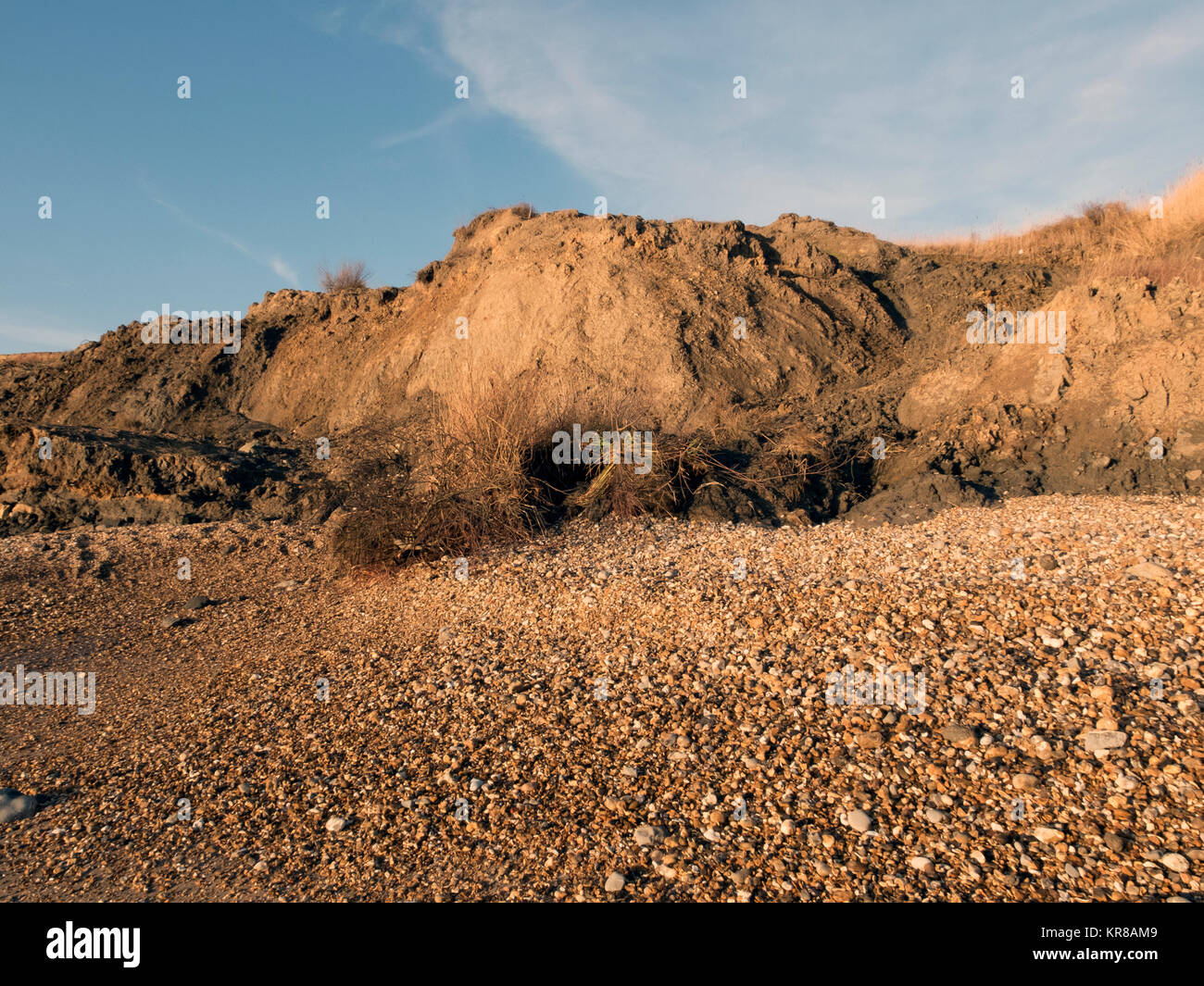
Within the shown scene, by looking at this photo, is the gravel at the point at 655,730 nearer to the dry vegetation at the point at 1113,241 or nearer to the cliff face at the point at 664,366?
the cliff face at the point at 664,366

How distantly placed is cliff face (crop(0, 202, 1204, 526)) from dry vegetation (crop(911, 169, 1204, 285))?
529mm

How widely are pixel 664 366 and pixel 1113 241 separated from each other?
998 centimetres

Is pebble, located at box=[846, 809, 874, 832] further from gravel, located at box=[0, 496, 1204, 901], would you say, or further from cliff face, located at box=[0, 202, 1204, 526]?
cliff face, located at box=[0, 202, 1204, 526]

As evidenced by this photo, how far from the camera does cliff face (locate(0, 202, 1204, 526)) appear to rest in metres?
8.33

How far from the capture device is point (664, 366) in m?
11.9

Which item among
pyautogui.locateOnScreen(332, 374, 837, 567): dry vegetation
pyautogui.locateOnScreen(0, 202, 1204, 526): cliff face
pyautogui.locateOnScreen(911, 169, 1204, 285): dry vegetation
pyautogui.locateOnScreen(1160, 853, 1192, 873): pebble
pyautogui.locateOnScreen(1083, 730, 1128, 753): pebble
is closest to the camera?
pyautogui.locateOnScreen(1160, 853, 1192, 873): pebble

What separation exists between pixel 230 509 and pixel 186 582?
94.4 inches

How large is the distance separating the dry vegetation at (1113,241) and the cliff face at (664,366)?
1.74ft

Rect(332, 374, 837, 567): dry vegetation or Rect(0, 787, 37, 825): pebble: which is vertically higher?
Rect(332, 374, 837, 567): dry vegetation

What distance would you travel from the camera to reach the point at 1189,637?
422 cm

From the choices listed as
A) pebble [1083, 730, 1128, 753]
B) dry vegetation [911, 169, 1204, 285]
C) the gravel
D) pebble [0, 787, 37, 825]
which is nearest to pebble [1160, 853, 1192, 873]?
the gravel

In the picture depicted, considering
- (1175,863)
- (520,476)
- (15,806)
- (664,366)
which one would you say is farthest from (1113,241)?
(15,806)

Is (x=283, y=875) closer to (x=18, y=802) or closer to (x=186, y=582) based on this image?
(x=18, y=802)

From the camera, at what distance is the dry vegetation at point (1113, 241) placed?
1325cm
